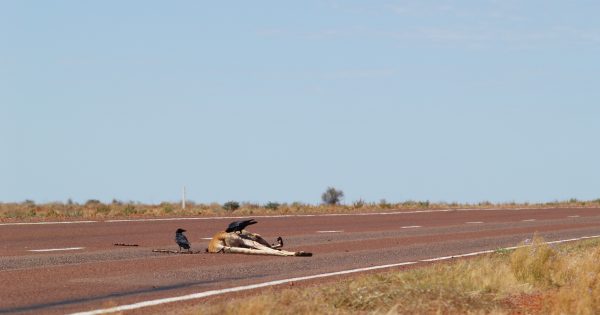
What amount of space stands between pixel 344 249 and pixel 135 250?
3.84 meters

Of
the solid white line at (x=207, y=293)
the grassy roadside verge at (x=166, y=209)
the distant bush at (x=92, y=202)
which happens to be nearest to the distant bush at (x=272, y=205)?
the grassy roadside verge at (x=166, y=209)

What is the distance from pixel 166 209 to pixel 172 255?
22.4 m

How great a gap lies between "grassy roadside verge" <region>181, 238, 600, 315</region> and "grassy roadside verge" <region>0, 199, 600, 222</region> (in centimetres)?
1882

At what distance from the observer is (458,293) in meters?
11.5

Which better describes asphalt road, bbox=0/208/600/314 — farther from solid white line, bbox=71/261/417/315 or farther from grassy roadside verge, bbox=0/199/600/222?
grassy roadside verge, bbox=0/199/600/222

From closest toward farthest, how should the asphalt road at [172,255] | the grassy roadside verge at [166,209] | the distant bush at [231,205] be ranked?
the asphalt road at [172,255]
the grassy roadside verge at [166,209]
the distant bush at [231,205]

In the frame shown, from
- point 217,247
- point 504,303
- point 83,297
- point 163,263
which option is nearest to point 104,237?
point 217,247

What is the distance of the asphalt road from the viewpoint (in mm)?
12281

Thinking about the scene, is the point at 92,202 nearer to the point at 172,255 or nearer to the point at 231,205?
the point at 231,205

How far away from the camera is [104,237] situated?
23.1 metres

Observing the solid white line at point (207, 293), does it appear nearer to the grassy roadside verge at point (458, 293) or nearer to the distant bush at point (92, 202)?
the grassy roadside verge at point (458, 293)

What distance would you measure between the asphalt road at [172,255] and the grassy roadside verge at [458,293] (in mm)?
1291

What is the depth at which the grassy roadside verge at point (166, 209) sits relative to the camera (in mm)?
34678

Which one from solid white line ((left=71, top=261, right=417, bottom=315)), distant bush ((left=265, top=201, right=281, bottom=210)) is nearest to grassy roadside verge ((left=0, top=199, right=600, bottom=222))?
distant bush ((left=265, top=201, right=281, bottom=210))
